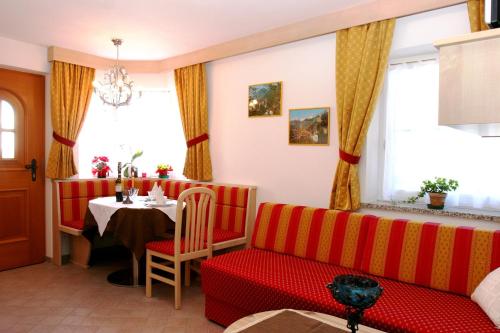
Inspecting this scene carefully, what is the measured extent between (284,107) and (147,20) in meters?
1.48

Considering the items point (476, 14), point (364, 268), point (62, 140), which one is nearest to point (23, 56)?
point (62, 140)

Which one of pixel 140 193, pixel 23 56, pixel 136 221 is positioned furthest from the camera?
pixel 140 193

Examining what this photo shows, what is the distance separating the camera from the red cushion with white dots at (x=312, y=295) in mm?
1931

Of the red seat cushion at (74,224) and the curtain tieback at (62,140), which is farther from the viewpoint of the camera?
the curtain tieback at (62,140)

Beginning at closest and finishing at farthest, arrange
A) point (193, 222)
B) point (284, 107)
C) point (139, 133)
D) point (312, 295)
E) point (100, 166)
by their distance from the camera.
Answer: point (312, 295), point (193, 222), point (284, 107), point (100, 166), point (139, 133)

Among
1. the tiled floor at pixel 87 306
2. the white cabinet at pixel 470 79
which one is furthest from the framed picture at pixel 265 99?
the white cabinet at pixel 470 79

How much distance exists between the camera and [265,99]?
386 centimetres

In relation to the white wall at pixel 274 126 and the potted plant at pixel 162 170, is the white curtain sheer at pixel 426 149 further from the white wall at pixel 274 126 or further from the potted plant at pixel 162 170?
the potted plant at pixel 162 170

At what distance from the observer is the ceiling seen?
306cm

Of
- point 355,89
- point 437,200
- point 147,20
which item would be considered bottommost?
point 437,200

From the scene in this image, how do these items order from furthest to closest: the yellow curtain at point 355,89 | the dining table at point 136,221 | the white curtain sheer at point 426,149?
the dining table at point 136,221, the yellow curtain at point 355,89, the white curtain sheer at point 426,149

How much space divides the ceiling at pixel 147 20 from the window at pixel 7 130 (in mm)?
771

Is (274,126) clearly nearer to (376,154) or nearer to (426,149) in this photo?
(376,154)

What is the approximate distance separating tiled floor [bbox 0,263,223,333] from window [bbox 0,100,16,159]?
4.27ft
